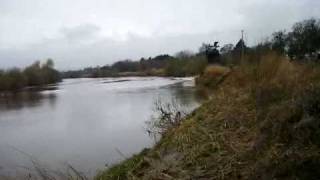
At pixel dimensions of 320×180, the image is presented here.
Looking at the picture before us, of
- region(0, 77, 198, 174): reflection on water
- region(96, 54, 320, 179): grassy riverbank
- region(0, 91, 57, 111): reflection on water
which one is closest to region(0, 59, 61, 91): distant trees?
region(0, 91, 57, 111): reflection on water

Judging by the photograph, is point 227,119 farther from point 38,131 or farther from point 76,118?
point 76,118

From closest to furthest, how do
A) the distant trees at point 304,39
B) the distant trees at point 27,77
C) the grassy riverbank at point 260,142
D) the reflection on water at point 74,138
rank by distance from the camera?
the grassy riverbank at point 260,142 < the reflection on water at point 74,138 < the distant trees at point 304,39 < the distant trees at point 27,77

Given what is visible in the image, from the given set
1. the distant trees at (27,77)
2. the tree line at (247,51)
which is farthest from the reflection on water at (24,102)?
the distant trees at (27,77)

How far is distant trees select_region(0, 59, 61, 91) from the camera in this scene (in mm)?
74750

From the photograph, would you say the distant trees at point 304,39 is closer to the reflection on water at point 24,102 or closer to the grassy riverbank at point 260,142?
the grassy riverbank at point 260,142

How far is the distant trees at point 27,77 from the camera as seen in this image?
2943 inches

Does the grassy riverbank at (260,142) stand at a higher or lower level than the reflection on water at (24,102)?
higher

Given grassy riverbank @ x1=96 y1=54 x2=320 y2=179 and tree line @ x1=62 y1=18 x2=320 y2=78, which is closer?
grassy riverbank @ x1=96 y1=54 x2=320 y2=179

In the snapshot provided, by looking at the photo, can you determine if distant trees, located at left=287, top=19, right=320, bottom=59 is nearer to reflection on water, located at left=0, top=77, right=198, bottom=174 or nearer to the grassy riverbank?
reflection on water, located at left=0, top=77, right=198, bottom=174

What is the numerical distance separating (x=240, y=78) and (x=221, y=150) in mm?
8664

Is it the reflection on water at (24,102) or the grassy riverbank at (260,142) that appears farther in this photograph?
the reflection on water at (24,102)

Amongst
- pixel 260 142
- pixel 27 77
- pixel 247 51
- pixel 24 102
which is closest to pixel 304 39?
pixel 247 51

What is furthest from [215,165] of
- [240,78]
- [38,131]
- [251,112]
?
[38,131]

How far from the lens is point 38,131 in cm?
2183
